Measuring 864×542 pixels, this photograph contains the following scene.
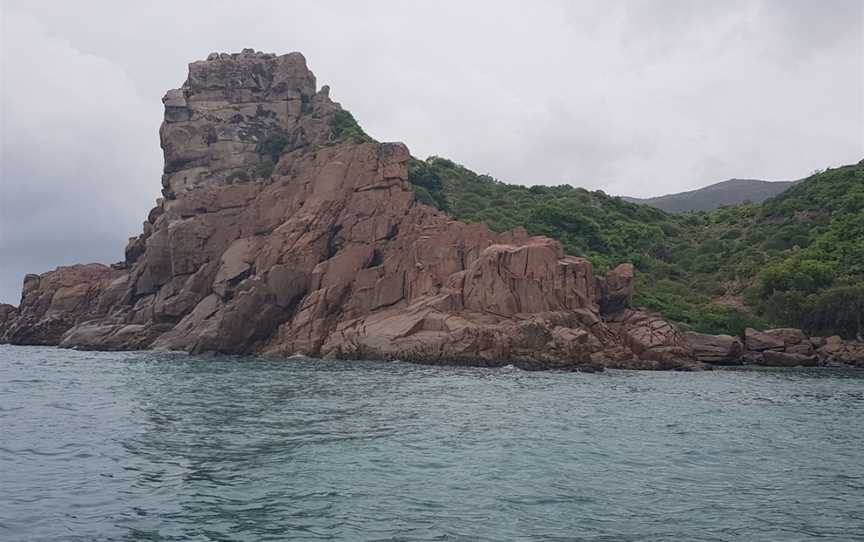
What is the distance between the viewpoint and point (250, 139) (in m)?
91.9

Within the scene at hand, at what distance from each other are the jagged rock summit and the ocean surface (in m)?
16.7

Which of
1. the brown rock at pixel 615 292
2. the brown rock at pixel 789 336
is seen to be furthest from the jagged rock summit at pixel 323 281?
the brown rock at pixel 789 336

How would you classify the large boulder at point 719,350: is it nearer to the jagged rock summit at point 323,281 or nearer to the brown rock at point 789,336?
the jagged rock summit at point 323,281

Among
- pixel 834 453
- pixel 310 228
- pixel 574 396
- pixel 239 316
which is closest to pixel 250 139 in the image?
Result: pixel 310 228

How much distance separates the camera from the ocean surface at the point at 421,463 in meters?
15.2

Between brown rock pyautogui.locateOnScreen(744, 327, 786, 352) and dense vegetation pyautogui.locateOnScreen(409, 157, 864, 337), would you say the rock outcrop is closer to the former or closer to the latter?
brown rock pyautogui.locateOnScreen(744, 327, 786, 352)

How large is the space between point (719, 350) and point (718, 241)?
44.7 m

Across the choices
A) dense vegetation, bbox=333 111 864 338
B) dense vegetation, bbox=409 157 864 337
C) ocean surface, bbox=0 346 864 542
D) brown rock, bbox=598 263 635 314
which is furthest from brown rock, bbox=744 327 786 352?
ocean surface, bbox=0 346 864 542

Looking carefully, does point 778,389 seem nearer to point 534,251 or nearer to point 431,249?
point 534,251

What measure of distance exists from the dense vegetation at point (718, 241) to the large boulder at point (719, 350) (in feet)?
35.7

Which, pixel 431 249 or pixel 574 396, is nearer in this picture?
pixel 574 396

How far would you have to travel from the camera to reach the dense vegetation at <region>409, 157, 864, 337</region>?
2842 inches

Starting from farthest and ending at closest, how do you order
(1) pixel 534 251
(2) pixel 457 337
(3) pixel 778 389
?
(1) pixel 534 251, (2) pixel 457 337, (3) pixel 778 389

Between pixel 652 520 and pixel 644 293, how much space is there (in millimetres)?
68530
